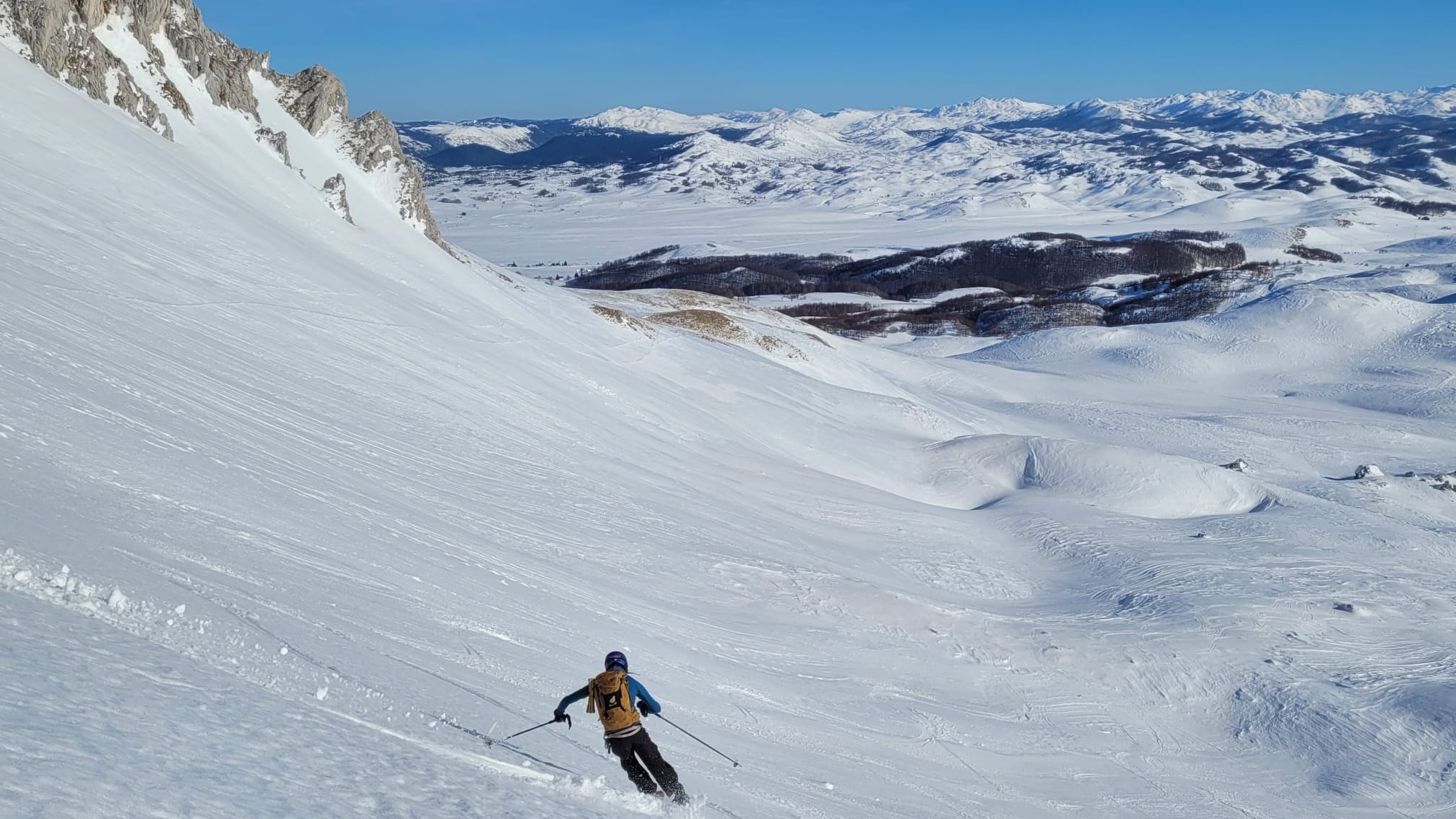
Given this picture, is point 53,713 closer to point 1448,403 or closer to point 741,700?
point 741,700

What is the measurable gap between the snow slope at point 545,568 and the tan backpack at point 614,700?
0.61 meters

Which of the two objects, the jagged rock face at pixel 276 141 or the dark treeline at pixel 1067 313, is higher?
the jagged rock face at pixel 276 141

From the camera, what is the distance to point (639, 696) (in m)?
7.83

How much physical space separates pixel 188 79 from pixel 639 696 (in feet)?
111

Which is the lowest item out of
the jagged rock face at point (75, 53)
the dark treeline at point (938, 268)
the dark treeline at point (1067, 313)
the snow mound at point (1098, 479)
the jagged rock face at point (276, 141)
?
the snow mound at point (1098, 479)

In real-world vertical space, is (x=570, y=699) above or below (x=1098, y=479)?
above

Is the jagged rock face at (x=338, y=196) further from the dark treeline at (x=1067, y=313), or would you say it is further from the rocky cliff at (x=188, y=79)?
the dark treeline at (x=1067, y=313)

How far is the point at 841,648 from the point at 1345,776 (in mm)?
8096

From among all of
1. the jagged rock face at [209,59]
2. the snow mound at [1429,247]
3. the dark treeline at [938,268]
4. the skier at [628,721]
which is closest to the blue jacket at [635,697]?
the skier at [628,721]

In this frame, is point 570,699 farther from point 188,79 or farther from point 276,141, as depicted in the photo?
point 188,79

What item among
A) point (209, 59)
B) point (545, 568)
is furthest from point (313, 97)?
point (545, 568)

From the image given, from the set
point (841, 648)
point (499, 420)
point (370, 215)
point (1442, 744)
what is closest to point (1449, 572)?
point (1442, 744)

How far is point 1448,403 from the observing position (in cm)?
5297

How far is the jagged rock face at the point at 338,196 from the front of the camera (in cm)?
3362
